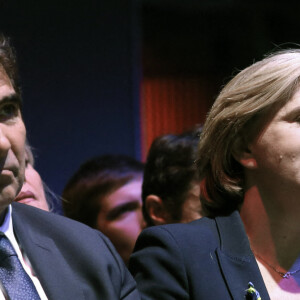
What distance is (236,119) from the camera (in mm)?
1990

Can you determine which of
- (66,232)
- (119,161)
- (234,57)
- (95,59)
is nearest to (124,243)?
(119,161)

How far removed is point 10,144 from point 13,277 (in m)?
0.33

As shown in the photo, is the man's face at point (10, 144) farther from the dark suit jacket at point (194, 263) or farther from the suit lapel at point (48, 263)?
the dark suit jacket at point (194, 263)

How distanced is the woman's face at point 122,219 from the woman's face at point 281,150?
96 centimetres

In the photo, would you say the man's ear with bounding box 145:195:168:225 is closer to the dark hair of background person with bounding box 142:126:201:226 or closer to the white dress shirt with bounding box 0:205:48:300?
the dark hair of background person with bounding box 142:126:201:226

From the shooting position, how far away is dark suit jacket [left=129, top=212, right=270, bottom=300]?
6.11 feet

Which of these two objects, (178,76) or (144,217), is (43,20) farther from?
(178,76)

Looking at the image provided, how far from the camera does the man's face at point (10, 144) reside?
167 cm

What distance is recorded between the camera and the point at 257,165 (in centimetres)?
198

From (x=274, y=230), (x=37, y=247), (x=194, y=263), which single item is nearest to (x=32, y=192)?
(x=37, y=247)

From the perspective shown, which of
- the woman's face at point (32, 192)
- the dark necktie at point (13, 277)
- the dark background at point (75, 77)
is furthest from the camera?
the dark background at point (75, 77)

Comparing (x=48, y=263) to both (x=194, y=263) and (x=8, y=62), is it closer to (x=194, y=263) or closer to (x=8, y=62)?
(x=194, y=263)

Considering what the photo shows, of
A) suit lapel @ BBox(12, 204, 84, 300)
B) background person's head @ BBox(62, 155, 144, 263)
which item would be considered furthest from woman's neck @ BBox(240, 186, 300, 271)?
background person's head @ BBox(62, 155, 144, 263)

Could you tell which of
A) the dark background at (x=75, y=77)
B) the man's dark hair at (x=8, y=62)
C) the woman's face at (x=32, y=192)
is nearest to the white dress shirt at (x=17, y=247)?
the man's dark hair at (x=8, y=62)
